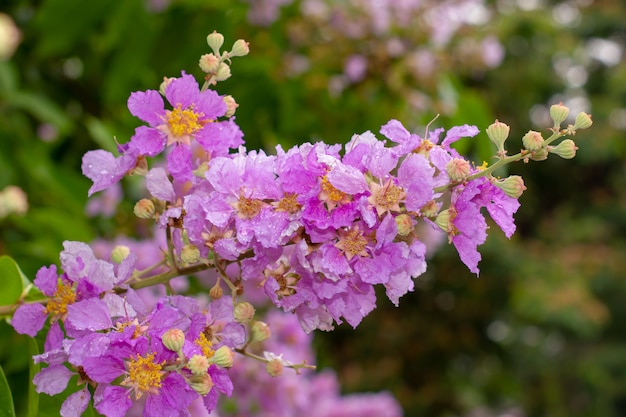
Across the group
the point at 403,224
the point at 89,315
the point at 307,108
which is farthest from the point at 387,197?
the point at 307,108

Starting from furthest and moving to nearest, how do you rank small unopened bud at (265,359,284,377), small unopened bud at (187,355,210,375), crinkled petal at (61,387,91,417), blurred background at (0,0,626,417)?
blurred background at (0,0,626,417)
small unopened bud at (265,359,284,377)
crinkled petal at (61,387,91,417)
small unopened bud at (187,355,210,375)

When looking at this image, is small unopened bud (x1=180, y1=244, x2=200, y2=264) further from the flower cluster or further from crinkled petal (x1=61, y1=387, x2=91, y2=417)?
crinkled petal (x1=61, y1=387, x2=91, y2=417)

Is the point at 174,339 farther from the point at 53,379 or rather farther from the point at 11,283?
the point at 11,283

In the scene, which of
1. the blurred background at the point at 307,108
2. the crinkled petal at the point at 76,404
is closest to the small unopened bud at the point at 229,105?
the crinkled petal at the point at 76,404

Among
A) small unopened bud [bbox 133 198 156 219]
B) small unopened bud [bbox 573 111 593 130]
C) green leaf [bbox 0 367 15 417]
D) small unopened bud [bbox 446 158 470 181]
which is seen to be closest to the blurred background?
green leaf [bbox 0 367 15 417]

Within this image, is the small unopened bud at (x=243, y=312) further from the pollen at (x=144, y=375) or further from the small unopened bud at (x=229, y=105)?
the small unopened bud at (x=229, y=105)

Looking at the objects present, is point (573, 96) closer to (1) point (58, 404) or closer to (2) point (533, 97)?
(2) point (533, 97)

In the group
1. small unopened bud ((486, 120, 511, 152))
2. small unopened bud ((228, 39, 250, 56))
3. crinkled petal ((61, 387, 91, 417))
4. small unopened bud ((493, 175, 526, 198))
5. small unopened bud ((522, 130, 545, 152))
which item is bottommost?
crinkled petal ((61, 387, 91, 417))
